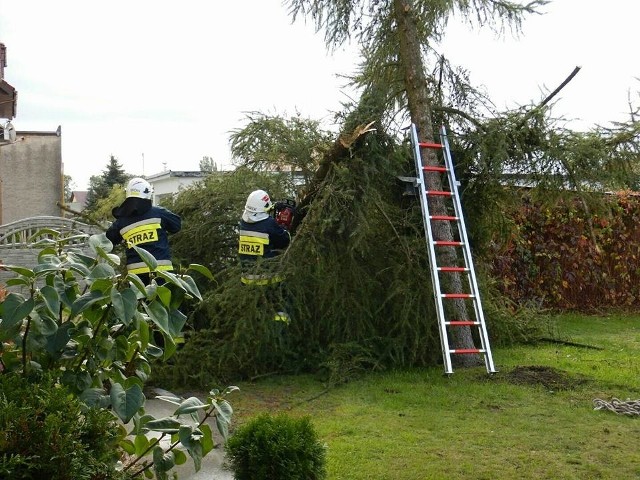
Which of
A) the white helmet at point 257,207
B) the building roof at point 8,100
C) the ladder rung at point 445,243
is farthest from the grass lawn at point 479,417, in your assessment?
the building roof at point 8,100

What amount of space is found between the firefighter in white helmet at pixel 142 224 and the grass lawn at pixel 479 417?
1777 mm

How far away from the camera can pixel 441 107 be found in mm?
9039

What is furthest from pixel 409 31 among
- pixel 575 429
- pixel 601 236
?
pixel 601 236

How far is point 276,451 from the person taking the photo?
4.03 metres

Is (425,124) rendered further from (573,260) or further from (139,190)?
(573,260)

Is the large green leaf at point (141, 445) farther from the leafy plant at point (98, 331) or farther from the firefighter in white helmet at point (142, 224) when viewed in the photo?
the firefighter in white helmet at point (142, 224)

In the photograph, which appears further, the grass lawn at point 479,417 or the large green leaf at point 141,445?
the grass lawn at point 479,417

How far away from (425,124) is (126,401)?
635cm

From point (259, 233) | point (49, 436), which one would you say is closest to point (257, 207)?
point (259, 233)

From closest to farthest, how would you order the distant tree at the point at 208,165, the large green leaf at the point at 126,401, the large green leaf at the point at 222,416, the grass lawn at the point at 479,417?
the large green leaf at the point at 126,401 < the large green leaf at the point at 222,416 < the grass lawn at the point at 479,417 < the distant tree at the point at 208,165

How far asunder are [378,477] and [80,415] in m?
2.33

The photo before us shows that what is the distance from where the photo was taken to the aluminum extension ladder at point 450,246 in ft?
25.1

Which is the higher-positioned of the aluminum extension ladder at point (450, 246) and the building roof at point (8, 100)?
the building roof at point (8, 100)

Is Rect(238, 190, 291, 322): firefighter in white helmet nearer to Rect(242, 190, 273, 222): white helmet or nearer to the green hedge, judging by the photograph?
Rect(242, 190, 273, 222): white helmet
